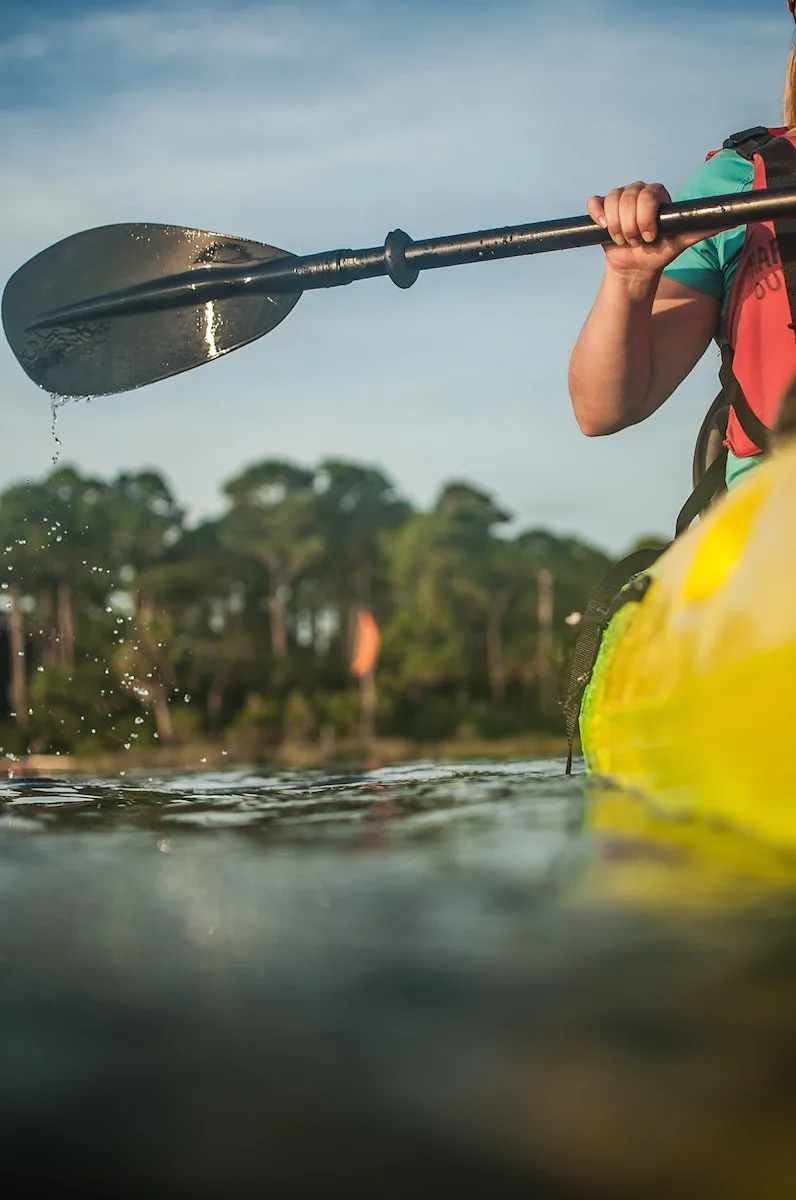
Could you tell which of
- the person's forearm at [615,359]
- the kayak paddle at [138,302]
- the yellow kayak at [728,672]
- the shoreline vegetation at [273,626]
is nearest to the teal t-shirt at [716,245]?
the person's forearm at [615,359]

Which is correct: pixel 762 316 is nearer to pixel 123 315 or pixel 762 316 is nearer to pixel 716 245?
Answer: pixel 716 245

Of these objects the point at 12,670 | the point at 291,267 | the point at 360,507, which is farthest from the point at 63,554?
the point at 291,267

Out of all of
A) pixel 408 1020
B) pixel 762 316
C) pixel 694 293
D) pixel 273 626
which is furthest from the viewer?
pixel 273 626

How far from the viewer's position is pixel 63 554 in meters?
40.3

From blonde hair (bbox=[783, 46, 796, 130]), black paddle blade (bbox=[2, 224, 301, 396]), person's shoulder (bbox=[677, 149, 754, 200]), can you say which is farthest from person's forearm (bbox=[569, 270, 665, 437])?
black paddle blade (bbox=[2, 224, 301, 396])

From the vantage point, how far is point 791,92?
2.73 m

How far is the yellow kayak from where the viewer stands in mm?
1008

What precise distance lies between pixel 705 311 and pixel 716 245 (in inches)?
6.6

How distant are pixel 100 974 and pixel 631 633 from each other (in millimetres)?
1069

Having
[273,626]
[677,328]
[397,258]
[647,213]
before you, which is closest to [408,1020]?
[647,213]

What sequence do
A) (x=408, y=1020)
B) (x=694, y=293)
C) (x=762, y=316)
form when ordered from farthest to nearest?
(x=694, y=293) < (x=762, y=316) < (x=408, y=1020)

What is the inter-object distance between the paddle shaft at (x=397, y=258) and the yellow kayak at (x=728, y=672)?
94 centimetres

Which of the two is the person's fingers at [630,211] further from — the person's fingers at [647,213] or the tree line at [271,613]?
the tree line at [271,613]

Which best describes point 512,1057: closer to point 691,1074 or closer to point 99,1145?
point 691,1074
